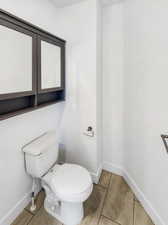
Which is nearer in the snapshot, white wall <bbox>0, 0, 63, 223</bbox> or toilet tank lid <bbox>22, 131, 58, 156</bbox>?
white wall <bbox>0, 0, 63, 223</bbox>

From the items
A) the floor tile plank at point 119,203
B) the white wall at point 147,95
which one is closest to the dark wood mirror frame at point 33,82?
the white wall at point 147,95

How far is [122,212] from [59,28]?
2354 millimetres

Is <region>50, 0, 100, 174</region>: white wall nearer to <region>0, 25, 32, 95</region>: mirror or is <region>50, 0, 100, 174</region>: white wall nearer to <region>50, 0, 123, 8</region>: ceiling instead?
<region>50, 0, 123, 8</region>: ceiling

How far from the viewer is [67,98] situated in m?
1.94

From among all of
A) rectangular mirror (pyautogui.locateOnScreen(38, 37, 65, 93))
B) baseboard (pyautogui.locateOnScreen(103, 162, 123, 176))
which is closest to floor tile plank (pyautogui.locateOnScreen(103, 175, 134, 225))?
baseboard (pyautogui.locateOnScreen(103, 162, 123, 176))

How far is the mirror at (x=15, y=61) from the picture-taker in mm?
1034

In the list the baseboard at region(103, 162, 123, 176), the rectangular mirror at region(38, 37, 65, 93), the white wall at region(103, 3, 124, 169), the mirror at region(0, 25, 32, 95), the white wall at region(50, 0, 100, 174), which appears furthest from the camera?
the baseboard at region(103, 162, 123, 176)

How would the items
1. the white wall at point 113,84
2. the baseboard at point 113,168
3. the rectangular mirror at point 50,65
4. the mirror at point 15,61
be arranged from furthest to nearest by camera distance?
the baseboard at point 113,168 → the white wall at point 113,84 → the rectangular mirror at point 50,65 → the mirror at point 15,61

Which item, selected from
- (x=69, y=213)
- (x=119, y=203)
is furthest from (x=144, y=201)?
(x=69, y=213)

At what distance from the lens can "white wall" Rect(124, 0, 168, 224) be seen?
1.19 metres

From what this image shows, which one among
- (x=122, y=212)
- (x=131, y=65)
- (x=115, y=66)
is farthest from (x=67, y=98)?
(x=122, y=212)

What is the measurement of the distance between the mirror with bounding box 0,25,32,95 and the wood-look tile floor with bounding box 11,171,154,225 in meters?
1.27

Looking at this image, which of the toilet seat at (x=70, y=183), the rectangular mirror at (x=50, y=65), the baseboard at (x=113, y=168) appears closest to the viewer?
the toilet seat at (x=70, y=183)

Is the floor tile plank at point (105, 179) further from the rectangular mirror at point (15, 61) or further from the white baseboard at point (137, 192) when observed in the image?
the rectangular mirror at point (15, 61)
